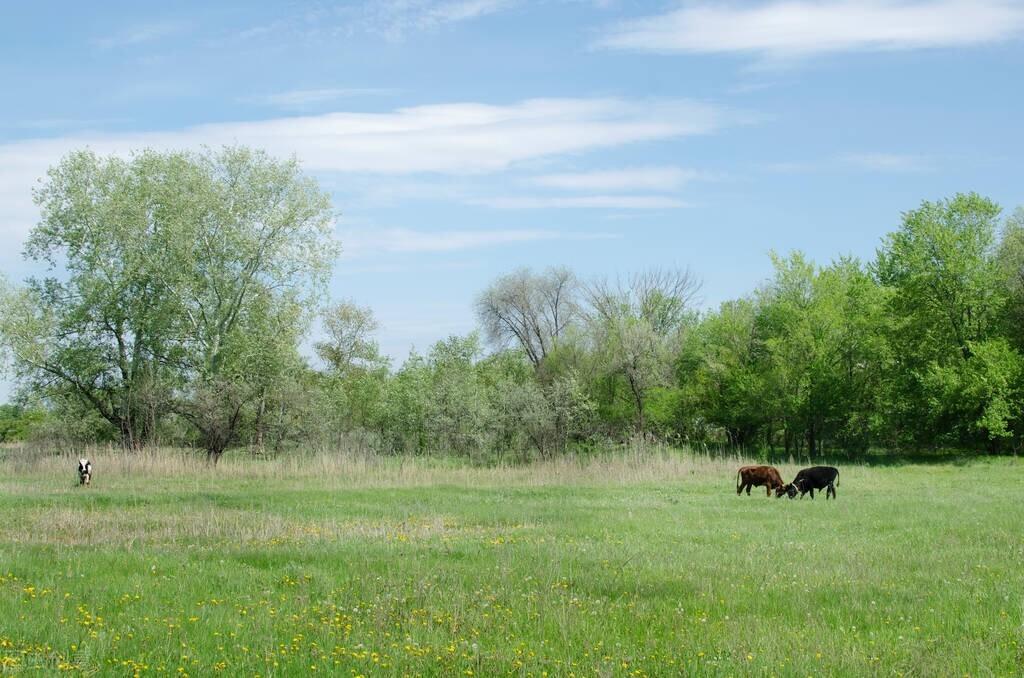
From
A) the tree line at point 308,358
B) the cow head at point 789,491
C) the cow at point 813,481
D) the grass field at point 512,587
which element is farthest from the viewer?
the tree line at point 308,358

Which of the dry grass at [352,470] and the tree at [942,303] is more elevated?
the tree at [942,303]

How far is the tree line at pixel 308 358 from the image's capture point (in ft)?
140

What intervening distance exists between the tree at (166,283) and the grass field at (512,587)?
21824mm

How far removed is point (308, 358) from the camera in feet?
161

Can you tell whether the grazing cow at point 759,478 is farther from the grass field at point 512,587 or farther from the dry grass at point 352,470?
the dry grass at point 352,470

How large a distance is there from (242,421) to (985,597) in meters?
35.3

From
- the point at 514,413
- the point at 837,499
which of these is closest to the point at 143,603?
the point at 837,499

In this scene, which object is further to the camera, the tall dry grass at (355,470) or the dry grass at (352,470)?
the tall dry grass at (355,470)

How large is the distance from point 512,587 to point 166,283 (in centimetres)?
3696

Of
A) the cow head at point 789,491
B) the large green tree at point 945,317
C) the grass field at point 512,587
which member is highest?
the large green tree at point 945,317

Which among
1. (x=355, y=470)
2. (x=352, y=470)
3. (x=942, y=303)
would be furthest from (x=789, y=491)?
(x=942, y=303)

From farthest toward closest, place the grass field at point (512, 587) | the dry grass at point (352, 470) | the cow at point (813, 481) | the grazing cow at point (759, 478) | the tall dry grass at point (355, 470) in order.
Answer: the tall dry grass at point (355, 470) < the dry grass at point (352, 470) < the grazing cow at point (759, 478) < the cow at point (813, 481) < the grass field at point (512, 587)

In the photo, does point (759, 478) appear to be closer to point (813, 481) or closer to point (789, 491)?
point (789, 491)

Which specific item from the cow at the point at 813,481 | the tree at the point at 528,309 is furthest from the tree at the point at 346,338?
the cow at the point at 813,481
